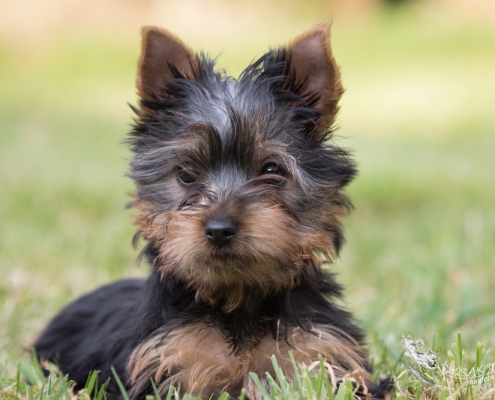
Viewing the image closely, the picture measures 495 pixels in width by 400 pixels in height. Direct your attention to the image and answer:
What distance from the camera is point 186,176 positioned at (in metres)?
4.18

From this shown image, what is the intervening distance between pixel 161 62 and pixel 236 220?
130cm

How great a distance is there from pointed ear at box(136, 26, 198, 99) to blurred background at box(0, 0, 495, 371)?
464mm

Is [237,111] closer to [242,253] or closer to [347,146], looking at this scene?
[242,253]

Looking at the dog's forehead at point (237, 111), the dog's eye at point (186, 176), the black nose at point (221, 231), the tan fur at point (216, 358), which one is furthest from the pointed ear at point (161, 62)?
the tan fur at point (216, 358)

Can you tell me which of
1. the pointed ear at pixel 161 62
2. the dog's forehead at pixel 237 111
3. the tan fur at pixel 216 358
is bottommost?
the tan fur at pixel 216 358

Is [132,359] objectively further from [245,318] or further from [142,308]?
[245,318]

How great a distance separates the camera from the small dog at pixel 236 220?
12.4 ft

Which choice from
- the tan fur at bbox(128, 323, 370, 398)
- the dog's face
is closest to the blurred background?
the dog's face

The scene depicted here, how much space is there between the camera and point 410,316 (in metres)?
6.12

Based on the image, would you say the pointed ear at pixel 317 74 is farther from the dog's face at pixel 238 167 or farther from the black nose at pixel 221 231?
the black nose at pixel 221 231

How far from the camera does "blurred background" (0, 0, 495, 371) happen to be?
663cm

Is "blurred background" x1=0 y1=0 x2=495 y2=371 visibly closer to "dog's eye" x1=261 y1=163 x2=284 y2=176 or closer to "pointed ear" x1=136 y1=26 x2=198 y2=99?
"pointed ear" x1=136 y1=26 x2=198 y2=99

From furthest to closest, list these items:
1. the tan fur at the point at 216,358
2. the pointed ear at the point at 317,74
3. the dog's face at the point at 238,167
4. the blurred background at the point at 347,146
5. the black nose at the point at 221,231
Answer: the blurred background at the point at 347,146
the pointed ear at the point at 317,74
the tan fur at the point at 216,358
the dog's face at the point at 238,167
the black nose at the point at 221,231

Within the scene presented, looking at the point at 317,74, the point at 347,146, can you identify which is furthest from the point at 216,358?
the point at 347,146
